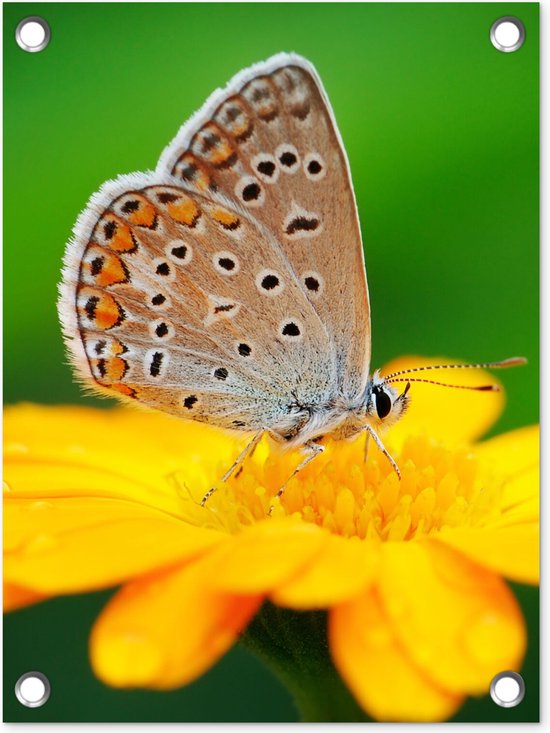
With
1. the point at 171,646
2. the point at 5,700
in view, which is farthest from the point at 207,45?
the point at 5,700

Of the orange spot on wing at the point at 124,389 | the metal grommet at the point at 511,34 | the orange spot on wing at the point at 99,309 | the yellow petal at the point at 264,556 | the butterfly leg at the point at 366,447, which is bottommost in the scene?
the butterfly leg at the point at 366,447

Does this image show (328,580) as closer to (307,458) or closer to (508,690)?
(307,458)

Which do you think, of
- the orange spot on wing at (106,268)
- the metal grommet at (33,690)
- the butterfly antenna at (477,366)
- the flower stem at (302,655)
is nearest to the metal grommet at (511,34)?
the butterfly antenna at (477,366)

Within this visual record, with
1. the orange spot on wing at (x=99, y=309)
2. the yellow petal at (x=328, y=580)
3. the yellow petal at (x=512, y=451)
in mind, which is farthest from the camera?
the yellow petal at (x=512, y=451)

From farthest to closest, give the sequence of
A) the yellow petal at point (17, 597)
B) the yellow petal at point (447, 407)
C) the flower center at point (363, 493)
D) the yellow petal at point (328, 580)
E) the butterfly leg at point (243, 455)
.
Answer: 1. the yellow petal at point (447, 407)
2. the butterfly leg at point (243, 455)
3. the flower center at point (363, 493)
4. the yellow petal at point (17, 597)
5. the yellow petal at point (328, 580)

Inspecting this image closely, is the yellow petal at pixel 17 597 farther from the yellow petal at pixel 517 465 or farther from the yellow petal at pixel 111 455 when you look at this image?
the yellow petal at pixel 517 465

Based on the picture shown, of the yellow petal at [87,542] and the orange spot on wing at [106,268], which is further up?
the orange spot on wing at [106,268]
